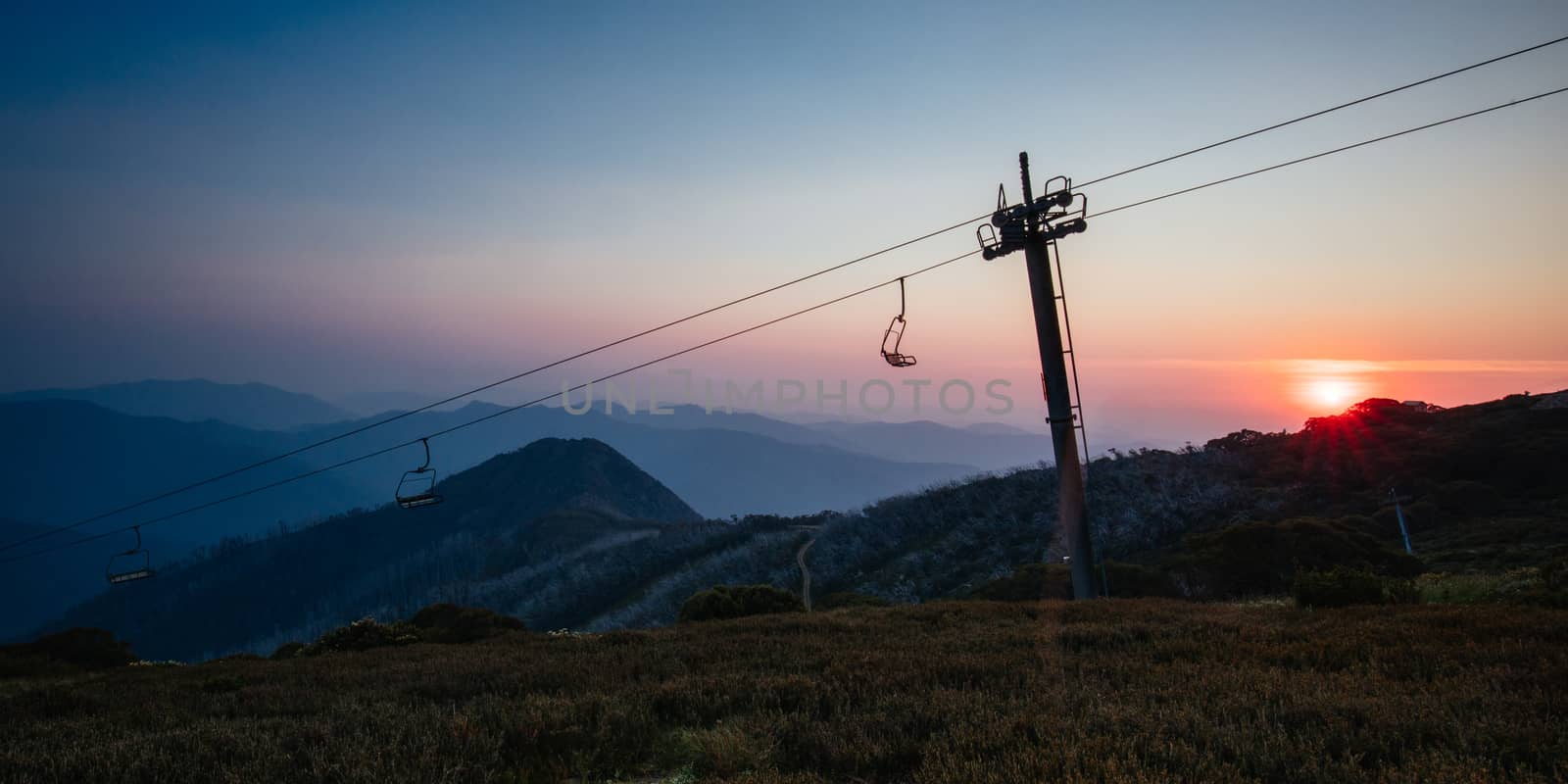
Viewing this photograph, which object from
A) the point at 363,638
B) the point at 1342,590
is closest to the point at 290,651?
the point at 363,638

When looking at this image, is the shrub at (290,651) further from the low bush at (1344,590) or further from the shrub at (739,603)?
the low bush at (1344,590)

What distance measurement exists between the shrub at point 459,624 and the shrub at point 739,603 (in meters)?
5.64

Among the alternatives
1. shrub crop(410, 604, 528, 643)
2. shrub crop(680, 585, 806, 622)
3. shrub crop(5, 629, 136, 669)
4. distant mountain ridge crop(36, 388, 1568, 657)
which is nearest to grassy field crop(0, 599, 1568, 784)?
shrub crop(410, 604, 528, 643)

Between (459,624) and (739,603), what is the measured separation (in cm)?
885

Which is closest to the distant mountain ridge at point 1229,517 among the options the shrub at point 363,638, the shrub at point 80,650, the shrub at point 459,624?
the shrub at point 459,624

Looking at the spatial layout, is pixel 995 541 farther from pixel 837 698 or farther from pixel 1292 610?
pixel 837 698

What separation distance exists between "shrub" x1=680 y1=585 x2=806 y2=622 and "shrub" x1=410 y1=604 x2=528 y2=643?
5641 mm

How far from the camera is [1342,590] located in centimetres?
1327

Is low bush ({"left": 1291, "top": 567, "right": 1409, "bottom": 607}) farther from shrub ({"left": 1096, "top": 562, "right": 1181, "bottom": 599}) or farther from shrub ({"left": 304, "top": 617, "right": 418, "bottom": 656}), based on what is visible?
shrub ({"left": 304, "top": 617, "right": 418, "bottom": 656})

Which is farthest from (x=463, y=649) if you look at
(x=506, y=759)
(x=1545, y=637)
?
(x=1545, y=637)

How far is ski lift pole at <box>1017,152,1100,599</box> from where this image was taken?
16531 mm

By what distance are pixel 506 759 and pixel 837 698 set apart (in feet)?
10.8

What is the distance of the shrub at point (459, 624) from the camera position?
22031 millimetres

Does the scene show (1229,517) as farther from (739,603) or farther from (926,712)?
(926,712)
